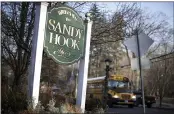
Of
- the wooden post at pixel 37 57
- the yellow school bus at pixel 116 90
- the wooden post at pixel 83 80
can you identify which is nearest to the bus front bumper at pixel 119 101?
the yellow school bus at pixel 116 90

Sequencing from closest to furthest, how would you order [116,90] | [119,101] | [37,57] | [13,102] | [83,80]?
[37,57], [13,102], [83,80], [116,90], [119,101]

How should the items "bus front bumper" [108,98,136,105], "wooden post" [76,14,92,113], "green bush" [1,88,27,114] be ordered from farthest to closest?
1. "bus front bumper" [108,98,136,105]
2. "wooden post" [76,14,92,113]
3. "green bush" [1,88,27,114]

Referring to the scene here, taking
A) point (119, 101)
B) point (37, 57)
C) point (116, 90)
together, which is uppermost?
point (37, 57)

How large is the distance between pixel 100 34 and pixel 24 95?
302 inches

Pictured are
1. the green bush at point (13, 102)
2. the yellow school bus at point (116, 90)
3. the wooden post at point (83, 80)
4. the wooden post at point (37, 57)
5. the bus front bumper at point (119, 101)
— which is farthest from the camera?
the bus front bumper at point (119, 101)

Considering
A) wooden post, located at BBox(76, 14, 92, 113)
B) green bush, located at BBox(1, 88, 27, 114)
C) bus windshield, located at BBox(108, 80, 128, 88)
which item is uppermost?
bus windshield, located at BBox(108, 80, 128, 88)

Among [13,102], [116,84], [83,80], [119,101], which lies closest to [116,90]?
[116,84]

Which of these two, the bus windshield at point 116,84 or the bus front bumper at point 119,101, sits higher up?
the bus windshield at point 116,84

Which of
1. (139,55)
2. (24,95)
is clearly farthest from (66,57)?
(139,55)

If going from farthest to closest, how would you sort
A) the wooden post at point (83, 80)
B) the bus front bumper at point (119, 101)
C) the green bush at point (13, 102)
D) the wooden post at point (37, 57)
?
the bus front bumper at point (119, 101) → the wooden post at point (83, 80) → the green bush at point (13, 102) → the wooden post at point (37, 57)

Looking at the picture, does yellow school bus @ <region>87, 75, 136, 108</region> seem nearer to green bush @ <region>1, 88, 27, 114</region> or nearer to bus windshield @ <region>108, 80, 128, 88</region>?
bus windshield @ <region>108, 80, 128, 88</region>

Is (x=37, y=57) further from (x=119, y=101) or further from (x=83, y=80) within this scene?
(x=119, y=101)

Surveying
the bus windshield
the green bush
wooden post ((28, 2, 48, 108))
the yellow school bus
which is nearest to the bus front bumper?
the yellow school bus

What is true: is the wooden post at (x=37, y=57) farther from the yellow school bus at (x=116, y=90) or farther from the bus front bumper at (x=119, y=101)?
the bus front bumper at (x=119, y=101)
